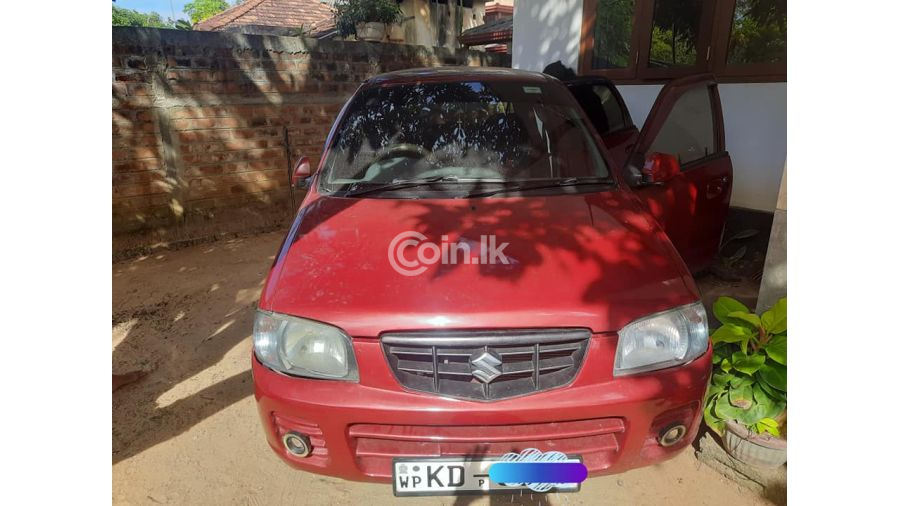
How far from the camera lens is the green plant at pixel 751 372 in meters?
2.06

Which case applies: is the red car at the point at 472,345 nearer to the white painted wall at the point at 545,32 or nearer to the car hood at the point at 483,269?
the car hood at the point at 483,269

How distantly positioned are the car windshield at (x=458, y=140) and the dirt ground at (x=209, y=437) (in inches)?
53.4

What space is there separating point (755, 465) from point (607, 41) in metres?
4.85

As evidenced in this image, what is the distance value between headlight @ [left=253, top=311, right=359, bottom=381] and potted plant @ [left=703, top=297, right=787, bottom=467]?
1.54 metres

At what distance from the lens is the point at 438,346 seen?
156 cm

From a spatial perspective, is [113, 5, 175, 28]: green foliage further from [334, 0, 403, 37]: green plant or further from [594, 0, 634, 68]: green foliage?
[594, 0, 634, 68]: green foliage

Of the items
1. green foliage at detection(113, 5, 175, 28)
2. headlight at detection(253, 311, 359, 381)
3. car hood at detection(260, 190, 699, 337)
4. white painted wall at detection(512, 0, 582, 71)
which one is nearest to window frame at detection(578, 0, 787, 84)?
white painted wall at detection(512, 0, 582, 71)

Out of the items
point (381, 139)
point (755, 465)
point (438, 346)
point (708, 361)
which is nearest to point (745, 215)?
point (755, 465)

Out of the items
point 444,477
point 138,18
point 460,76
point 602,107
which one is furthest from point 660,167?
point 138,18

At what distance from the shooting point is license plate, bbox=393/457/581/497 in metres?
1.57

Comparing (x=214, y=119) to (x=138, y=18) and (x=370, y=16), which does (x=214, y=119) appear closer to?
(x=370, y=16)

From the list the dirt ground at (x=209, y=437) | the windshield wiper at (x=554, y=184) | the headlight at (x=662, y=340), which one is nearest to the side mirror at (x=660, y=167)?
the windshield wiper at (x=554, y=184)

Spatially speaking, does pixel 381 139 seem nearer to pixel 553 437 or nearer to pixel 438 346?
pixel 438 346

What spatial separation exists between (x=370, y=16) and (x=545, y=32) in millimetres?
4749
